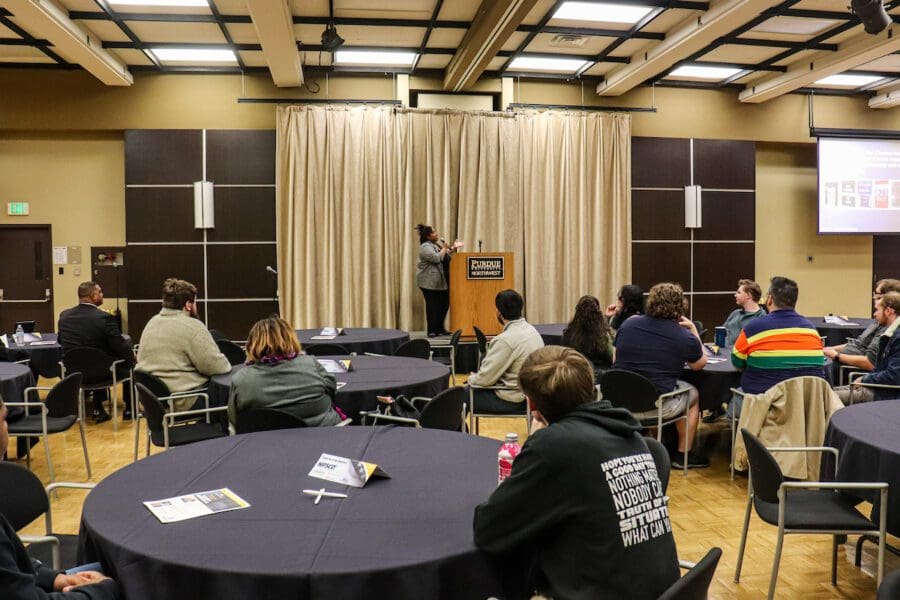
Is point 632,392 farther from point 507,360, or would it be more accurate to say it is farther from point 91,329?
point 91,329

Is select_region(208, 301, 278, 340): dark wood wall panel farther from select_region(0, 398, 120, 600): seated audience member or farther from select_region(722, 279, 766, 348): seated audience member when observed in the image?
select_region(0, 398, 120, 600): seated audience member

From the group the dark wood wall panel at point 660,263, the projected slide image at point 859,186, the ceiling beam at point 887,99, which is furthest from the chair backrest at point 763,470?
the ceiling beam at point 887,99

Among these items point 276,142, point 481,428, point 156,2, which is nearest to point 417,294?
point 276,142

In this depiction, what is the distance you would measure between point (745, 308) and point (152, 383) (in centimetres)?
439

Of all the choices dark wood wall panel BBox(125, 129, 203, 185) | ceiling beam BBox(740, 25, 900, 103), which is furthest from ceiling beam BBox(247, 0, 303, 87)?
ceiling beam BBox(740, 25, 900, 103)

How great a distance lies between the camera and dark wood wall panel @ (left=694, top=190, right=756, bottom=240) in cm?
1027

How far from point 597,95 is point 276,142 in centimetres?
459

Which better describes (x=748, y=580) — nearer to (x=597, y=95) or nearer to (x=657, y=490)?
(x=657, y=490)

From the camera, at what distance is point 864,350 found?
5.12 meters

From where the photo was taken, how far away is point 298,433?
9.64 feet

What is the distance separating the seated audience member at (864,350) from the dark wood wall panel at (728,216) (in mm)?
5049

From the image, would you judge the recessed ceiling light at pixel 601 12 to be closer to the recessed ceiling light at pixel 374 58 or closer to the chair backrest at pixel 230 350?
the recessed ceiling light at pixel 374 58

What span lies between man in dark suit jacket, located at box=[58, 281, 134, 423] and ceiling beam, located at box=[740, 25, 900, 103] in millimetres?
8533

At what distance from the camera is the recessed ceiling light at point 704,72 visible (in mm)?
9406
